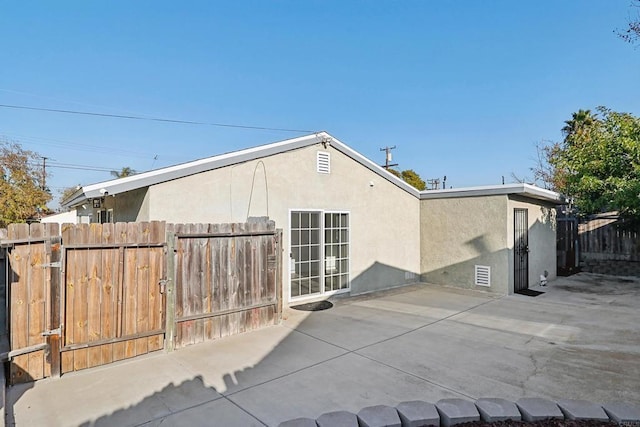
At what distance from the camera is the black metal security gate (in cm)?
903

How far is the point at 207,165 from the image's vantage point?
241 inches

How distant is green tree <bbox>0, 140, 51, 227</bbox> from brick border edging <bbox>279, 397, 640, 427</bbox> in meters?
23.5

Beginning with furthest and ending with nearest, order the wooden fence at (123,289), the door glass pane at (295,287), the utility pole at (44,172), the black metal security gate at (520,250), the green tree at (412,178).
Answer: the green tree at (412,178) < the utility pole at (44,172) < the black metal security gate at (520,250) < the door glass pane at (295,287) < the wooden fence at (123,289)

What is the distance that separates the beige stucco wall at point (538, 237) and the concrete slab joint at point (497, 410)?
6.58 m

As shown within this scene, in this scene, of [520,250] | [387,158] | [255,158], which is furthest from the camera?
[387,158]

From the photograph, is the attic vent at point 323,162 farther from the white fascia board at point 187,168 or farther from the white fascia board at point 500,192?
the white fascia board at point 500,192

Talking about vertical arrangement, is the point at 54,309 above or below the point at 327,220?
below

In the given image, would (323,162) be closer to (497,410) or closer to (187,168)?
(187,168)

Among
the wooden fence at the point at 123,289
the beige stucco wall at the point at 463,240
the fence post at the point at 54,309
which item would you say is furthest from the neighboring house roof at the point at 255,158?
the fence post at the point at 54,309

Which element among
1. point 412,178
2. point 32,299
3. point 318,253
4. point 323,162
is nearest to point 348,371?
point 32,299

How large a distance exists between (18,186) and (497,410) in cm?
2680

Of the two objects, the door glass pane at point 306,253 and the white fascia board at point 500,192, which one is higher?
the white fascia board at point 500,192

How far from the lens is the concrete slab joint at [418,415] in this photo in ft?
9.23

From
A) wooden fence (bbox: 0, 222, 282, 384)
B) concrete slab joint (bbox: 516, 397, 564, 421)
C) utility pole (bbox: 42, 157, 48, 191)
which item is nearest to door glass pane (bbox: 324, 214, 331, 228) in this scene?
wooden fence (bbox: 0, 222, 282, 384)
